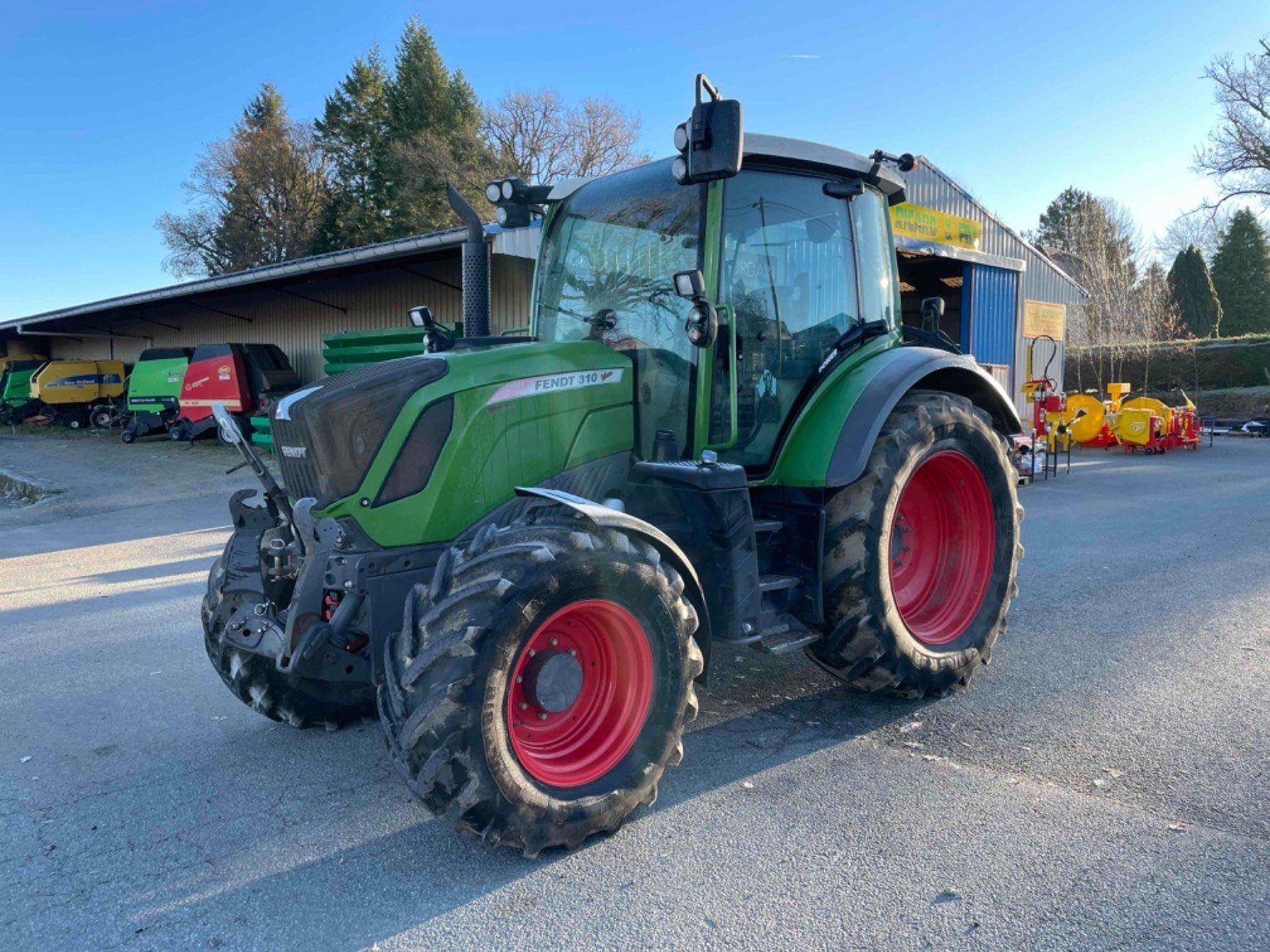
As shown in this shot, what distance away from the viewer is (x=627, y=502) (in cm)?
371

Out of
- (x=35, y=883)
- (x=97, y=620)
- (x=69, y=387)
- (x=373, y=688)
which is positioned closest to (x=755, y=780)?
(x=373, y=688)

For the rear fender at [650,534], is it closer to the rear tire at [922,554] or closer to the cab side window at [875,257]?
the rear tire at [922,554]

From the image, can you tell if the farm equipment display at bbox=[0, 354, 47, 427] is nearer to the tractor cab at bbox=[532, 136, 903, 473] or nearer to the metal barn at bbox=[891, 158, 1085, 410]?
the metal barn at bbox=[891, 158, 1085, 410]

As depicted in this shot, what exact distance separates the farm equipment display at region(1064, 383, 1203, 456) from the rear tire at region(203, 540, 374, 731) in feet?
47.7

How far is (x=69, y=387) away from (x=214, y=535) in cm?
2136

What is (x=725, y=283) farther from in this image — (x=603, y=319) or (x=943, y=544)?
(x=943, y=544)

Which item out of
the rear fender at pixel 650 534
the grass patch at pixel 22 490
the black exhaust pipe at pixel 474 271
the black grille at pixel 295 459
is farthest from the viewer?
the grass patch at pixel 22 490

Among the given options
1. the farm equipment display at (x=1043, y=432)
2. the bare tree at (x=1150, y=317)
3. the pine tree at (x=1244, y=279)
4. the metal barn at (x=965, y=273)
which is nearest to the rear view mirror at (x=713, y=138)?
the farm equipment display at (x=1043, y=432)

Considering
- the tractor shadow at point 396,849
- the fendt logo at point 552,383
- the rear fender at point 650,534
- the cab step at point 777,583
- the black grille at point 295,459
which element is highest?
the fendt logo at point 552,383

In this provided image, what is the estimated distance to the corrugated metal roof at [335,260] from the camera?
1234cm

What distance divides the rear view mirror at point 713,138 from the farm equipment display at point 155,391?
20.4 m

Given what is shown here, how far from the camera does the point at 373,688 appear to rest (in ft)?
12.5

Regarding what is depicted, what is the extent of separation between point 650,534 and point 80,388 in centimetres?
2875

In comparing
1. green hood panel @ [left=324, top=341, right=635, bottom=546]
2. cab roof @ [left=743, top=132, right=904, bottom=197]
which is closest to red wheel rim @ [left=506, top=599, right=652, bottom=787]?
green hood panel @ [left=324, top=341, right=635, bottom=546]
